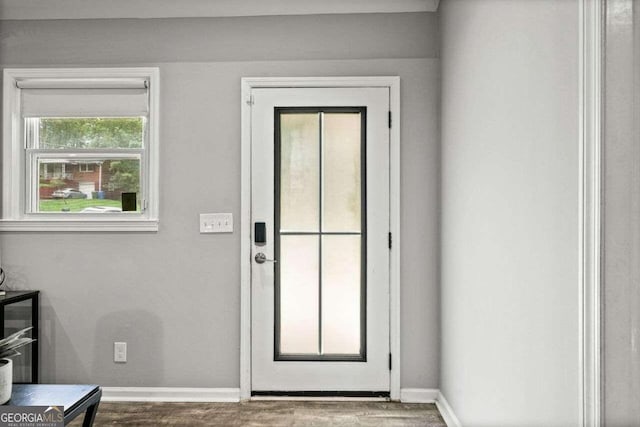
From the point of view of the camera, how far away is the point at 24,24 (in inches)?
124

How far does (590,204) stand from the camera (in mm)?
1171

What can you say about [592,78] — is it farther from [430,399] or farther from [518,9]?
[430,399]

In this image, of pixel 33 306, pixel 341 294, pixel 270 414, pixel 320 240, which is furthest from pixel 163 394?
pixel 320 240

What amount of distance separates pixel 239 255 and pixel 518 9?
212 centimetres

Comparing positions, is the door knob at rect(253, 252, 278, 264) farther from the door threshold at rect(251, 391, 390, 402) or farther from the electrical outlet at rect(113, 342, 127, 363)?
the electrical outlet at rect(113, 342, 127, 363)

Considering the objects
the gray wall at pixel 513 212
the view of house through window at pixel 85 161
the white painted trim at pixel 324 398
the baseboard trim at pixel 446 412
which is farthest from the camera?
the view of house through window at pixel 85 161

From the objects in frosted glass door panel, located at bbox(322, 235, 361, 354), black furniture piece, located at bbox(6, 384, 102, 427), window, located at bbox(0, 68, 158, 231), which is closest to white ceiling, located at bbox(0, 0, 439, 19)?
window, located at bbox(0, 68, 158, 231)

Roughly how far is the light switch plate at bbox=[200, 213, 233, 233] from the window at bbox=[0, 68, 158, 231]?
1.03 feet

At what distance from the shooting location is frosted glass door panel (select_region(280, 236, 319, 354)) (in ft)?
10.0

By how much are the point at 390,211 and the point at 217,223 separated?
1131mm

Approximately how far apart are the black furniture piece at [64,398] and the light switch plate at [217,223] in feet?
4.09

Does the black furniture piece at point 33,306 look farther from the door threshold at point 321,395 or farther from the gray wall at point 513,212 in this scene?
the gray wall at point 513,212

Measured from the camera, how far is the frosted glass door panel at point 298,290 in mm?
3062

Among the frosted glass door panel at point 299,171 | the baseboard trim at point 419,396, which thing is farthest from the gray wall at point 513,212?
the frosted glass door panel at point 299,171
